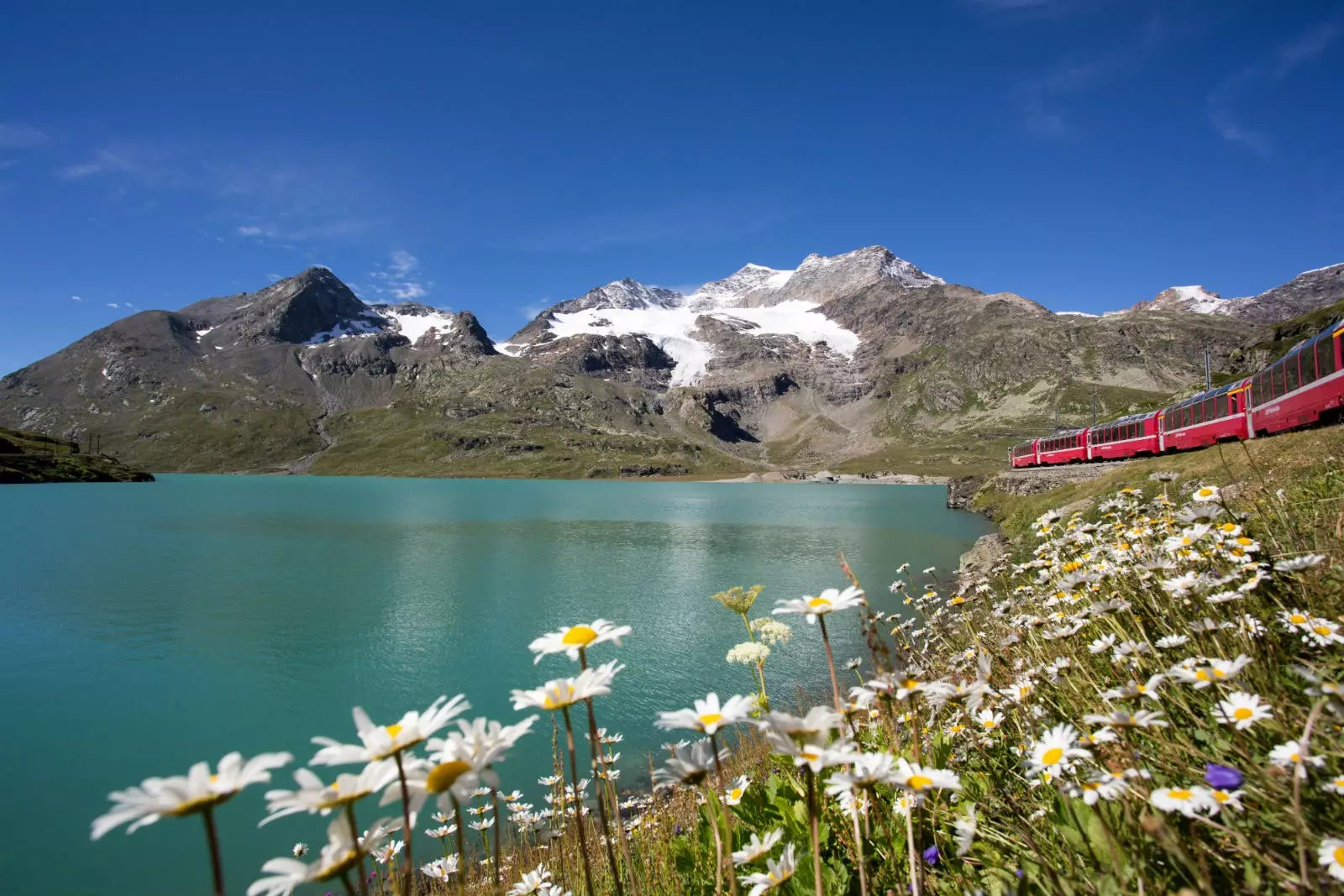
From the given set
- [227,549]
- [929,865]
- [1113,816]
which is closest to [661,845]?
[929,865]

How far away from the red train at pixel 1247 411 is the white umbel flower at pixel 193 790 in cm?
1146

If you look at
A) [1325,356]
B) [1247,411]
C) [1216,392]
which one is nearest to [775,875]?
[1325,356]

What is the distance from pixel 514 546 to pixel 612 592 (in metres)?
19.6

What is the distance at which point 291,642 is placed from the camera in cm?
2288

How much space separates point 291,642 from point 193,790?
25.6 metres

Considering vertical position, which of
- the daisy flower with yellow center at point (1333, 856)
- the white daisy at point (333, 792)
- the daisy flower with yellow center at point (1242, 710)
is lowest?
the daisy flower with yellow center at point (1333, 856)

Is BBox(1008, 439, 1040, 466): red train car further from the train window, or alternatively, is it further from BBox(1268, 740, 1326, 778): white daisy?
BBox(1268, 740, 1326, 778): white daisy

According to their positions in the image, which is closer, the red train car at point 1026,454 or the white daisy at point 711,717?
the white daisy at point 711,717

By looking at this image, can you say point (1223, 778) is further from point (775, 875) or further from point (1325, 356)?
point (1325, 356)

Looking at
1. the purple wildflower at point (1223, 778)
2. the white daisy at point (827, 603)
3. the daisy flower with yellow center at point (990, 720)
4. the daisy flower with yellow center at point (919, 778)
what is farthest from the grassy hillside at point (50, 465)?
the purple wildflower at point (1223, 778)

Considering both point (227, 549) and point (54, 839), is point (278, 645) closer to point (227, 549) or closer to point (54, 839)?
point (54, 839)

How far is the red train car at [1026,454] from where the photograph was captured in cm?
7266

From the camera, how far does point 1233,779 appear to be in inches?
70.6

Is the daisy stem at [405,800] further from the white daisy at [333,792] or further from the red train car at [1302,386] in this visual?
the red train car at [1302,386]
